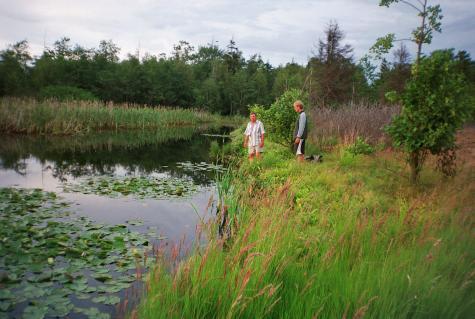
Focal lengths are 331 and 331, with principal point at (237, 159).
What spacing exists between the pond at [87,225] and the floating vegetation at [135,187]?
0.03 m

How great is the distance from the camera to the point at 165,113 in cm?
3741

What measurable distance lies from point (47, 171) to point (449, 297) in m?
12.7

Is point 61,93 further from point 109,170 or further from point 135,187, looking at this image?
point 135,187

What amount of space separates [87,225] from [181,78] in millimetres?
55669

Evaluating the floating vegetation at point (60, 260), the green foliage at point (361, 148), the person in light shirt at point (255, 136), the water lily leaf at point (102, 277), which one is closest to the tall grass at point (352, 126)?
the green foliage at point (361, 148)

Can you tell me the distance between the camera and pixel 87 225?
6.69 metres

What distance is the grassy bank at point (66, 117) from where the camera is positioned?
2090 cm

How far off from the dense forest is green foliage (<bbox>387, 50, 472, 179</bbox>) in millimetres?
12039

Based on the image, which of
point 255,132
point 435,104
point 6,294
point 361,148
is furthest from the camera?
point 255,132

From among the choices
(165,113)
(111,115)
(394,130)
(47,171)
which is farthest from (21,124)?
(394,130)

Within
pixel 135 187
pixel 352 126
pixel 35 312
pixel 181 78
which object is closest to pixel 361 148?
pixel 352 126

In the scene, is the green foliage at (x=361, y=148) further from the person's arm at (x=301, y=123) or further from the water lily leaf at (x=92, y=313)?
the water lily leaf at (x=92, y=313)

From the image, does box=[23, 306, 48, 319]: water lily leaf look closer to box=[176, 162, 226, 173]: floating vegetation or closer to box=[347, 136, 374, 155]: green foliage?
box=[347, 136, 374, 155]: green foliage

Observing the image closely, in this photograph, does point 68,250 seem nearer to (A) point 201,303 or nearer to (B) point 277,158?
(A) point 201,303
